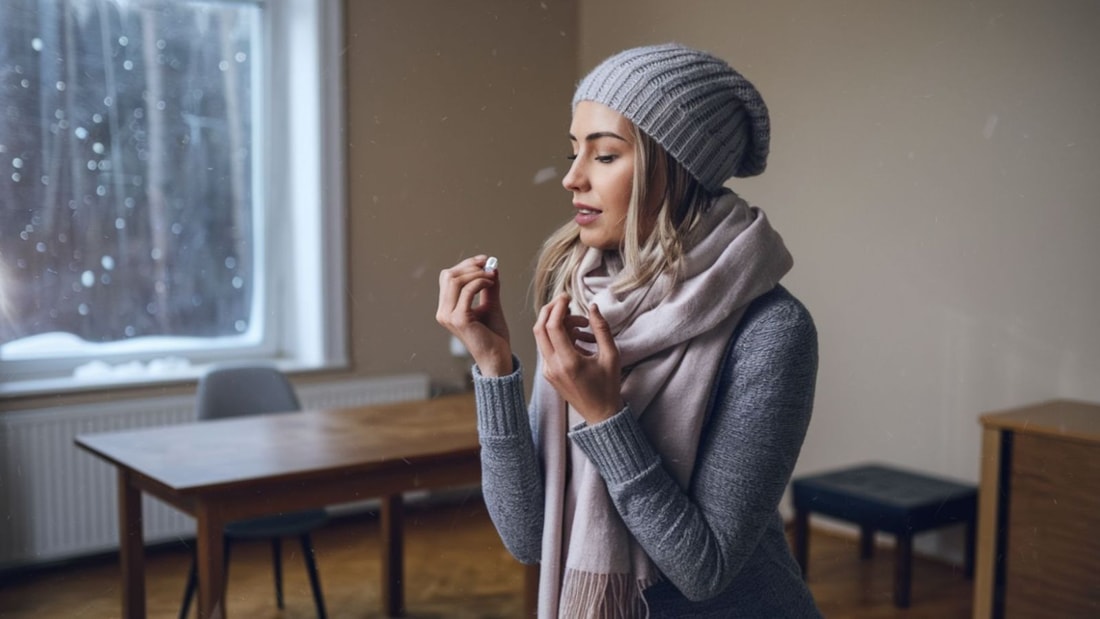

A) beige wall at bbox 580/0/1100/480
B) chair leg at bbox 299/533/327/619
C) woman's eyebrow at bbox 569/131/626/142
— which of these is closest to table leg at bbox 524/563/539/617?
chair leg at bbox 299/533/327/619

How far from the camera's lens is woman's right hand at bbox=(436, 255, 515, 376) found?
83cm

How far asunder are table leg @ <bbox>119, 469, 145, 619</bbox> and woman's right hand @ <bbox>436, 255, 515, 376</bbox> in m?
0.68

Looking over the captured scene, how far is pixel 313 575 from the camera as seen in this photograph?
149cm

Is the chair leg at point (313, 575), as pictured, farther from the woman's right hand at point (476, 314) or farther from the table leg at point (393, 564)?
the woman's right hand at point (476, 314)

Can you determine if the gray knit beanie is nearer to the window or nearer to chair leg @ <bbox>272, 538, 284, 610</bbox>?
the window

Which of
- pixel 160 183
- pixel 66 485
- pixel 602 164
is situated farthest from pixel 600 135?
pixel 66 485

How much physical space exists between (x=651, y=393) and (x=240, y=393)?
1.36 m

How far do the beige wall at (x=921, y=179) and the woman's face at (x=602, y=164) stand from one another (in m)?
0.27

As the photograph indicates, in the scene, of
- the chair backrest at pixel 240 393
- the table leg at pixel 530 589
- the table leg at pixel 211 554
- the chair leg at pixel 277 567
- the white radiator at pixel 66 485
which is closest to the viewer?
the white radiator at pixel 66 485

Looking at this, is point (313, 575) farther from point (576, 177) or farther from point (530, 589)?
point (576, 177)

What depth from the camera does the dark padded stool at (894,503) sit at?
167 centimetres

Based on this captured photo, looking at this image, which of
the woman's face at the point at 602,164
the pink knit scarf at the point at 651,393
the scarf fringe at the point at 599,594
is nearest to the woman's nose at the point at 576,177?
the woman's face at the point at 602,164

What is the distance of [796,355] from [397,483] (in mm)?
923

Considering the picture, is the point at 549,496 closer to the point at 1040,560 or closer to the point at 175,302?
the point at 175,302
